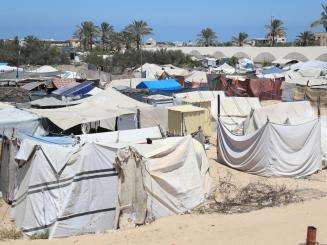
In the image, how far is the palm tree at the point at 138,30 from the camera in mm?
78250

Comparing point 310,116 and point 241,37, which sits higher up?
point 241,37

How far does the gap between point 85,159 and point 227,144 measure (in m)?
6.99

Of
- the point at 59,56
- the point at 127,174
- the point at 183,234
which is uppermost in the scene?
the point at 59,56

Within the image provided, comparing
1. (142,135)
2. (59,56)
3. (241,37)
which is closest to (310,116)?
(142,135)

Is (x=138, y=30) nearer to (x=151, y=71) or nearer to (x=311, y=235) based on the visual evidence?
(x=151, y=71)

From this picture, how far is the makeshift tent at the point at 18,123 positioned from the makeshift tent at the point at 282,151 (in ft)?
21.5

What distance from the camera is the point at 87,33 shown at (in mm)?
85562

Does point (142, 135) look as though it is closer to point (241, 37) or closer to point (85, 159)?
point (85, 159)

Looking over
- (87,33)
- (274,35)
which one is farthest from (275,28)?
(87,33)

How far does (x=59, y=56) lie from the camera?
2282 inches

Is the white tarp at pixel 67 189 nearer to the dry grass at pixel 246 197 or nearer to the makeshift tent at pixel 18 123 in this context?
the dry grass at pixel 246 197

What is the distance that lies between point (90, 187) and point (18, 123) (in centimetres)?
584

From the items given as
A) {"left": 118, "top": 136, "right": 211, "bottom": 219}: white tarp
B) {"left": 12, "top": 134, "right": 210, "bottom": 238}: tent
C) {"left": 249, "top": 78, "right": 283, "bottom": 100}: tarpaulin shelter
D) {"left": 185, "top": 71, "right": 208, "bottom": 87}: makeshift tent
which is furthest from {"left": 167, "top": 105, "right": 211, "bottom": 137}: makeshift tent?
{"left": 185, "top": 71, "right": 208, "bottom": 87}: makeshift tent

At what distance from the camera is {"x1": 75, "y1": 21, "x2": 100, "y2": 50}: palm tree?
85000 mm
